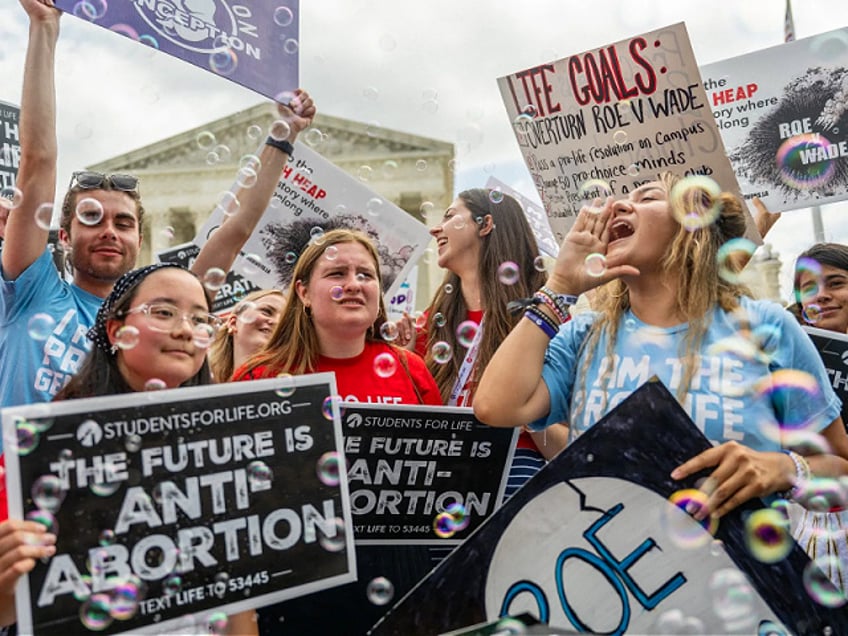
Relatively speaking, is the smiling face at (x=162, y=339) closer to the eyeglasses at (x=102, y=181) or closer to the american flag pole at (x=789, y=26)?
the eyeglasses at (x=102, y=181)

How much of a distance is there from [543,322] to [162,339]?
989 mm

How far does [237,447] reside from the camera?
189 cm

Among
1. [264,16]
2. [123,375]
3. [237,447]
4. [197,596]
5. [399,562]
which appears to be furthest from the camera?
[264,16]

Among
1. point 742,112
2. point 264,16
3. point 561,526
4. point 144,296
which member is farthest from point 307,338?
point 742,112

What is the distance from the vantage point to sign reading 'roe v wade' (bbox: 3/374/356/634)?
1.63 m

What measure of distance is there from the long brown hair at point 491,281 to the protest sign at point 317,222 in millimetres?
549

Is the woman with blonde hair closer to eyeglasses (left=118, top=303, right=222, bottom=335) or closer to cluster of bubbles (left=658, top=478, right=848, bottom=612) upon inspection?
cluster of bubbles (left=658, top=478, right=848, bottom=612)

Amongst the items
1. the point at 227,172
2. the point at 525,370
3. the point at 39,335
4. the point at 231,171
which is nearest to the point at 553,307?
the point at 525,370

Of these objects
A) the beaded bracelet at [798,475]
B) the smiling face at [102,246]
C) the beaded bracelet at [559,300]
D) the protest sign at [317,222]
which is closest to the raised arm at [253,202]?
the smiling face at [102,246]

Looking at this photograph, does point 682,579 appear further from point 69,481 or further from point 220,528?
point 69,481

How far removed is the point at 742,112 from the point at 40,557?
3807mm

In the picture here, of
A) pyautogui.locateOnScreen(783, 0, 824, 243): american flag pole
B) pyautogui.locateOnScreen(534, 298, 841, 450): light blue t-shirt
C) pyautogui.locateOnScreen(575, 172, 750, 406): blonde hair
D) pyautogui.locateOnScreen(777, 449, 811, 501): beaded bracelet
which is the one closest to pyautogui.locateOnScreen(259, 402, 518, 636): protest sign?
pyautogui.locateOnScreen(534, 298, 841, 450): light blue t-shirt

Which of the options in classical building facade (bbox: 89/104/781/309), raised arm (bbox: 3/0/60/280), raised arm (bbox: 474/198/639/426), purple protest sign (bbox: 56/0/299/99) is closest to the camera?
raised arm (bbox: 474/198/639/426)

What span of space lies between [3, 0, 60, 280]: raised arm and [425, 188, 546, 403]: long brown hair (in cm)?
148
